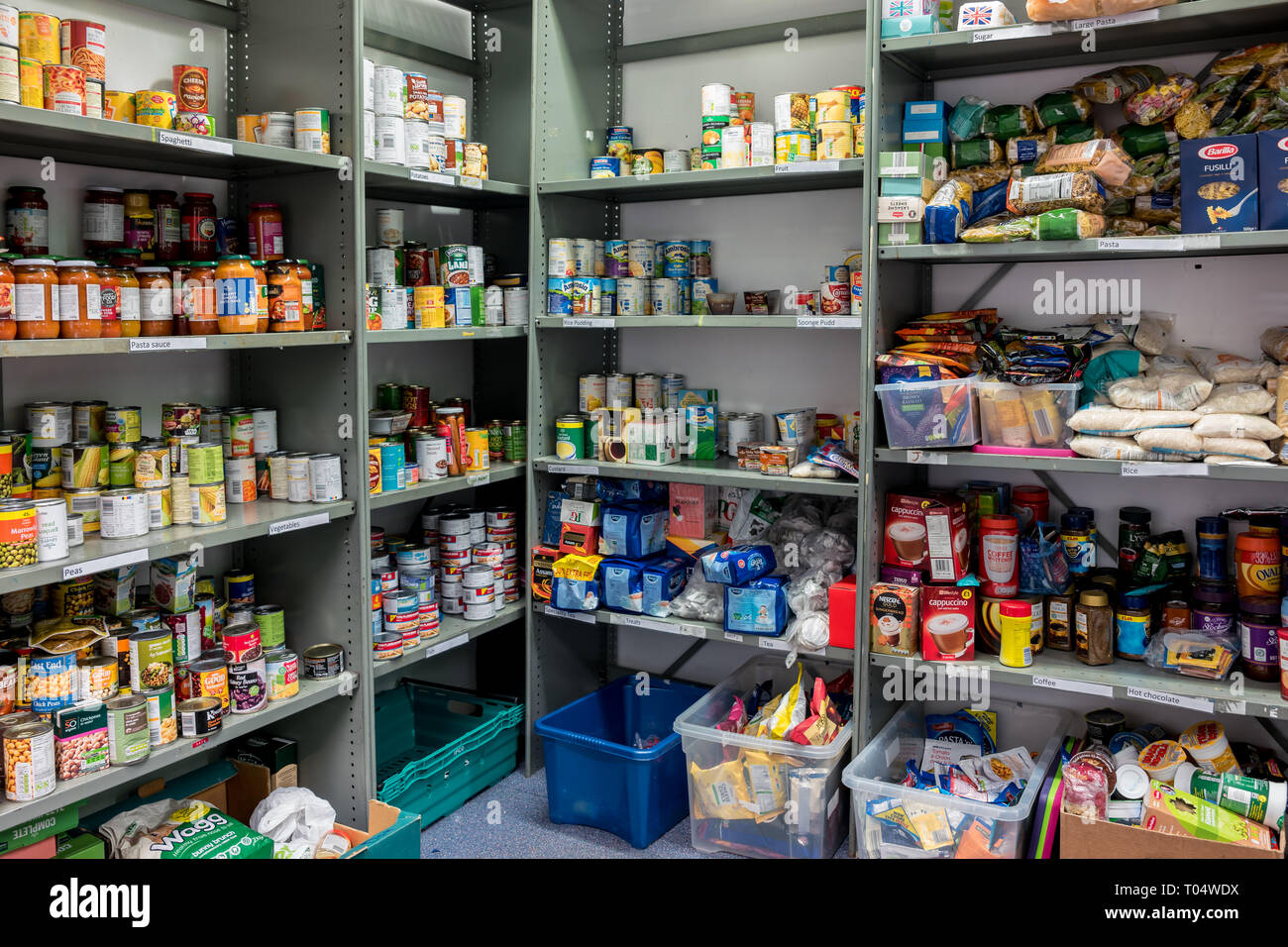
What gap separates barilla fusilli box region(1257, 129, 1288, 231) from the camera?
2697 millimetres

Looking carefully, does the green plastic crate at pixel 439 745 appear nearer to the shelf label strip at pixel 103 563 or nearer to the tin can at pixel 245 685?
the tin can at pixel 245 685

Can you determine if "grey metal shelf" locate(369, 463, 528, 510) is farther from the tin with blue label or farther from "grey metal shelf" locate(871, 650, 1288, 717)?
"grey metal shelf" locate(871, 650, 1288, 717)

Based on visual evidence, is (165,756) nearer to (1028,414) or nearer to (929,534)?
(929,534)

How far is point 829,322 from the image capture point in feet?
10.6

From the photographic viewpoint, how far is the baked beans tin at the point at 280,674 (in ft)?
10.0

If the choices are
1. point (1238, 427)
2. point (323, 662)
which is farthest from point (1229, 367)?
point (323, 662)

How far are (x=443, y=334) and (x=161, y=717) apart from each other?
4.66ft

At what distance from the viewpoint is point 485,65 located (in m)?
4.16

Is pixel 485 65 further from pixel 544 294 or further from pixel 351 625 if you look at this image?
pixel 351 625

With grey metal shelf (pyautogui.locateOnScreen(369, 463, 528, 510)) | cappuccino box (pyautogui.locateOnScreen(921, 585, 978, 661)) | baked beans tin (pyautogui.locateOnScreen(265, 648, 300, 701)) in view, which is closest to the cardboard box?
grey metal shelf (pyautogui.locateOnScreen(369, 463, 528, 510))

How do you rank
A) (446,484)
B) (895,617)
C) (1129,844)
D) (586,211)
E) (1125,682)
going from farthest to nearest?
1. (586,211)
2. (446,484)
3. (895,617)
4. (1125,682)
5. (1129,844)

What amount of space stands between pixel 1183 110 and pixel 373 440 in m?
2.53

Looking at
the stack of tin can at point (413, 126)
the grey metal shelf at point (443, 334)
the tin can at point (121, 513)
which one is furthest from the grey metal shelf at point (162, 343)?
the stack of tin can at point (413, 126)

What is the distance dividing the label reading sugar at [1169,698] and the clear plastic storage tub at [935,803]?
35 cm
